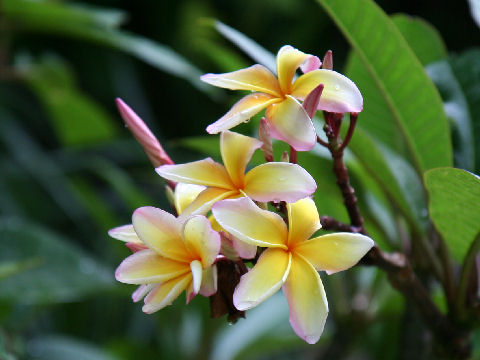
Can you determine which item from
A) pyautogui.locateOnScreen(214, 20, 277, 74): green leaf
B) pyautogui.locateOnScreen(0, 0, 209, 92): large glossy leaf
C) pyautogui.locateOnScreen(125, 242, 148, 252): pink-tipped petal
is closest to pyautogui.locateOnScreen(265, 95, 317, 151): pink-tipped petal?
pyautogui.locateOnScreen(125, 242, 148, 252): pink-tipped petal

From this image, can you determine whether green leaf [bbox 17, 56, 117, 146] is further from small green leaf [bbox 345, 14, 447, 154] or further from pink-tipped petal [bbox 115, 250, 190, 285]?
pink-tipped petal [bbox 115, 250, 190, 285]

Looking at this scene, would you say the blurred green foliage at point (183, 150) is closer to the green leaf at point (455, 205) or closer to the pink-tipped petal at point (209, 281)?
the green leaf at point (455, 205)

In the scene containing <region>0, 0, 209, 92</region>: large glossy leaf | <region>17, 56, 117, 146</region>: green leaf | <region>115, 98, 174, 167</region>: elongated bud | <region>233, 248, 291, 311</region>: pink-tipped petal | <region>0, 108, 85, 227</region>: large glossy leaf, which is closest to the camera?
<region>233, 248, 291, 311</region>: pink-tipped petal

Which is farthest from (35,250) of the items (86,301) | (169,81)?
(169,81)

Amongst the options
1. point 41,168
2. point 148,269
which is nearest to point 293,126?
point 148,269

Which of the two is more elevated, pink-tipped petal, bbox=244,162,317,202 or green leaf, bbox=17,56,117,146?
pink-tipped petal, bbox=244,162,317,202

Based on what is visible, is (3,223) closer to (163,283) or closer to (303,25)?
(163,283)

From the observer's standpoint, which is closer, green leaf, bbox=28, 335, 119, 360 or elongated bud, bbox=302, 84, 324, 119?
elongated bud, bbox=302, 84, 324, 119
